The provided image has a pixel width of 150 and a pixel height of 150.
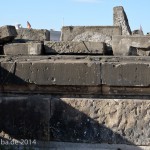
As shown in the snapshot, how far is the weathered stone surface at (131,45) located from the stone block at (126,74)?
1.49 meters

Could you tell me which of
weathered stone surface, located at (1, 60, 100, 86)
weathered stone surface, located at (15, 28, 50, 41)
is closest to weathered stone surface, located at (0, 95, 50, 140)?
weathered stone surface, located at (1, 60, 100, 86)

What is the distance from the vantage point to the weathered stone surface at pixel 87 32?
29.8 feet

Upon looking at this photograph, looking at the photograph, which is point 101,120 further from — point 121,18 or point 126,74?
point 121,18

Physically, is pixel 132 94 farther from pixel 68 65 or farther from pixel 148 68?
pixel 68 65

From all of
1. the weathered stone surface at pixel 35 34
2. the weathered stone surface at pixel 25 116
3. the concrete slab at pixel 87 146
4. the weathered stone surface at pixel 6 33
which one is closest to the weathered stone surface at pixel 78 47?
the weathered stone surface at pixel 6 33

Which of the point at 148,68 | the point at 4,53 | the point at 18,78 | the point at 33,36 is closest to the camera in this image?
the point at 148,68

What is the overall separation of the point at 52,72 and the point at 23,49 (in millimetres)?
1388

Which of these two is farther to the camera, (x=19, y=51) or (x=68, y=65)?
(x=19, y=51)

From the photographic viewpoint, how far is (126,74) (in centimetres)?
373

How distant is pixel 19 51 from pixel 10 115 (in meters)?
1.37

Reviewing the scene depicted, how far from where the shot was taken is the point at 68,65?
3.84 meters

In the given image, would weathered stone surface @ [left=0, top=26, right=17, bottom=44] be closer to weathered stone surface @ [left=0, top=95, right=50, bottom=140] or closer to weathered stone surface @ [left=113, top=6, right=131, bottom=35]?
weathered stone surface @ [left=0, top=95, right=50, bottom=140]

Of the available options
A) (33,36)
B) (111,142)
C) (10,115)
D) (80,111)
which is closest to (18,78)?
(10,115)

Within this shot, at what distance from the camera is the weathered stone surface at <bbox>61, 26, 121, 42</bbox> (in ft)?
29.8
